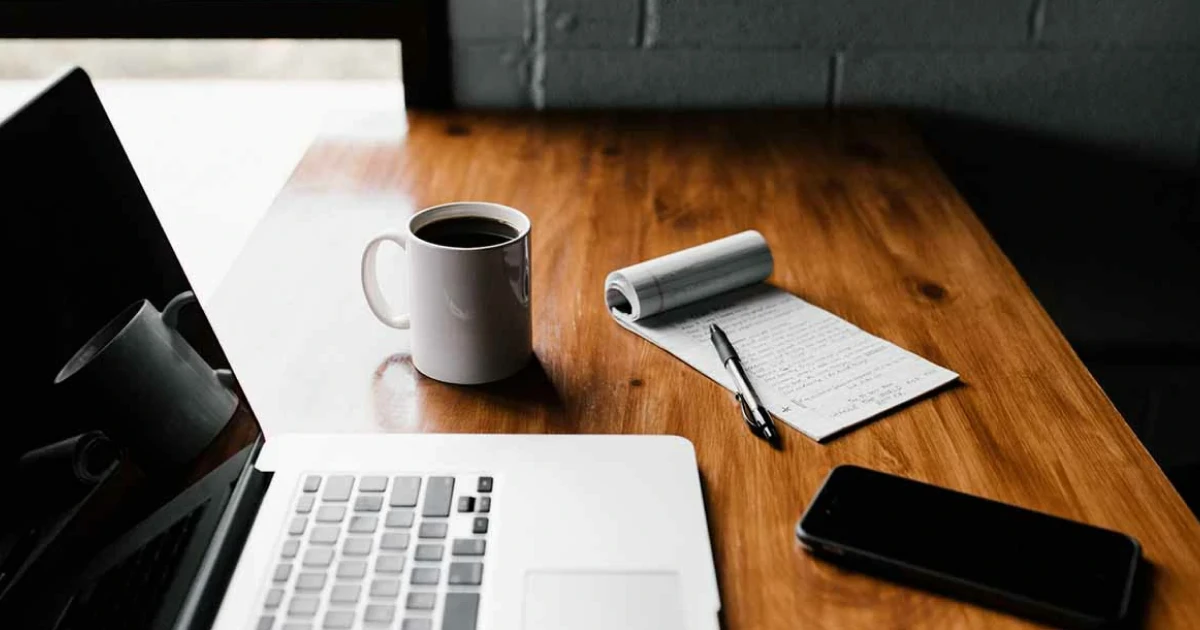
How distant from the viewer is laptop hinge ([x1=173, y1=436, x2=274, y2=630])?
1.90ft

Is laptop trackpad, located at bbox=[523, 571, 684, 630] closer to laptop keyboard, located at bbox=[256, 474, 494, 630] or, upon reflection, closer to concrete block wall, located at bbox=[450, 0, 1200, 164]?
laptop keyboard, located at bbox=[256, 474, 494, 630]

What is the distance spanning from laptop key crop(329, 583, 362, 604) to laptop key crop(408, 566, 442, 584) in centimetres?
3

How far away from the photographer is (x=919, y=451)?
74 cm

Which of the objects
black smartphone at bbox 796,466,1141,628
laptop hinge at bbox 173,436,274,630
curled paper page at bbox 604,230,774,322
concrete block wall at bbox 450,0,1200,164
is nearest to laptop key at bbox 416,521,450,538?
laptop hinge at bbox 173,436,274,630

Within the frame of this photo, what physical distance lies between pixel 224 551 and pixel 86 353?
14 cm

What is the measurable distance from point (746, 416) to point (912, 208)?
0.48m

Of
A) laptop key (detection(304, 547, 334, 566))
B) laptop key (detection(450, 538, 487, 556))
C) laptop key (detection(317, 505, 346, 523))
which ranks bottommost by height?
laptop key (detection(317, 505, 346, 523))

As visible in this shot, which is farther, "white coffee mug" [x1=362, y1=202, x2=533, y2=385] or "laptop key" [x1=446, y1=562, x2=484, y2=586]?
"white coffee mug" [x1=362, y1=202, x2=533, y2=385]

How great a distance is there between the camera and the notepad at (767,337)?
2.61 ft

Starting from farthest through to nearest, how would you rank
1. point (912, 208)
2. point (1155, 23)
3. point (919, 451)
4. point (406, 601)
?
point (1155, 23) < point (912, 208) < point (919, 451) < point (406, 601)

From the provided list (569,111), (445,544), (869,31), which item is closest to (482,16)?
(569,111)

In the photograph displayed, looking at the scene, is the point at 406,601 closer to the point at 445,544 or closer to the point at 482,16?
the point at 445,544

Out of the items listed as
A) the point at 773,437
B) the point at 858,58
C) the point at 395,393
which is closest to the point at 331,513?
the point at 395,393

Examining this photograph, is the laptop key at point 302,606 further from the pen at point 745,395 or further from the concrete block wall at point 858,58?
the concrete block wall at point 858,58
